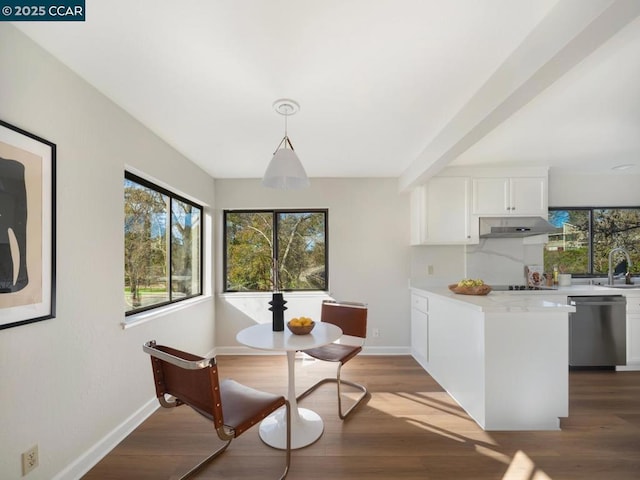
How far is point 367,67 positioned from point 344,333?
7.12 feet

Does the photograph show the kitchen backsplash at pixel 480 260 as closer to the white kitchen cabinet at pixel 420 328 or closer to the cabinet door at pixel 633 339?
the white kitchen cabinet at pixel 420 328

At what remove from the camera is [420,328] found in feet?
11.4

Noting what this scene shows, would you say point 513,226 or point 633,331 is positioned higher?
point 513,226

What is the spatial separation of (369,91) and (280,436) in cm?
235

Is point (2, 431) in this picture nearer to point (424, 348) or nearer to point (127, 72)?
point (127, 72)

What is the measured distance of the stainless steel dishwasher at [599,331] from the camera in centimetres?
318

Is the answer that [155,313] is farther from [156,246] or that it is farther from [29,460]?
[29,460]

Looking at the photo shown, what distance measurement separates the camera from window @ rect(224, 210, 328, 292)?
398 cm

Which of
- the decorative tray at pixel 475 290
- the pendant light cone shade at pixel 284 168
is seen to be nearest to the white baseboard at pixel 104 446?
the pendant light cone shade at pixel 284 168

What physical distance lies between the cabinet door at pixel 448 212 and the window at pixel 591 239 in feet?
4.30

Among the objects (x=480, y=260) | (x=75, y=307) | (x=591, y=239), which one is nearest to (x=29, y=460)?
(x=75, y=307)

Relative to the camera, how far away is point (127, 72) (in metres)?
1.68

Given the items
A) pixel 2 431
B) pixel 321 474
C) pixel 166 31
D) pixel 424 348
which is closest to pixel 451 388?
pixel 424 348

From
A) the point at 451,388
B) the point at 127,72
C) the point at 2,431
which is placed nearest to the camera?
the point at 2,431
